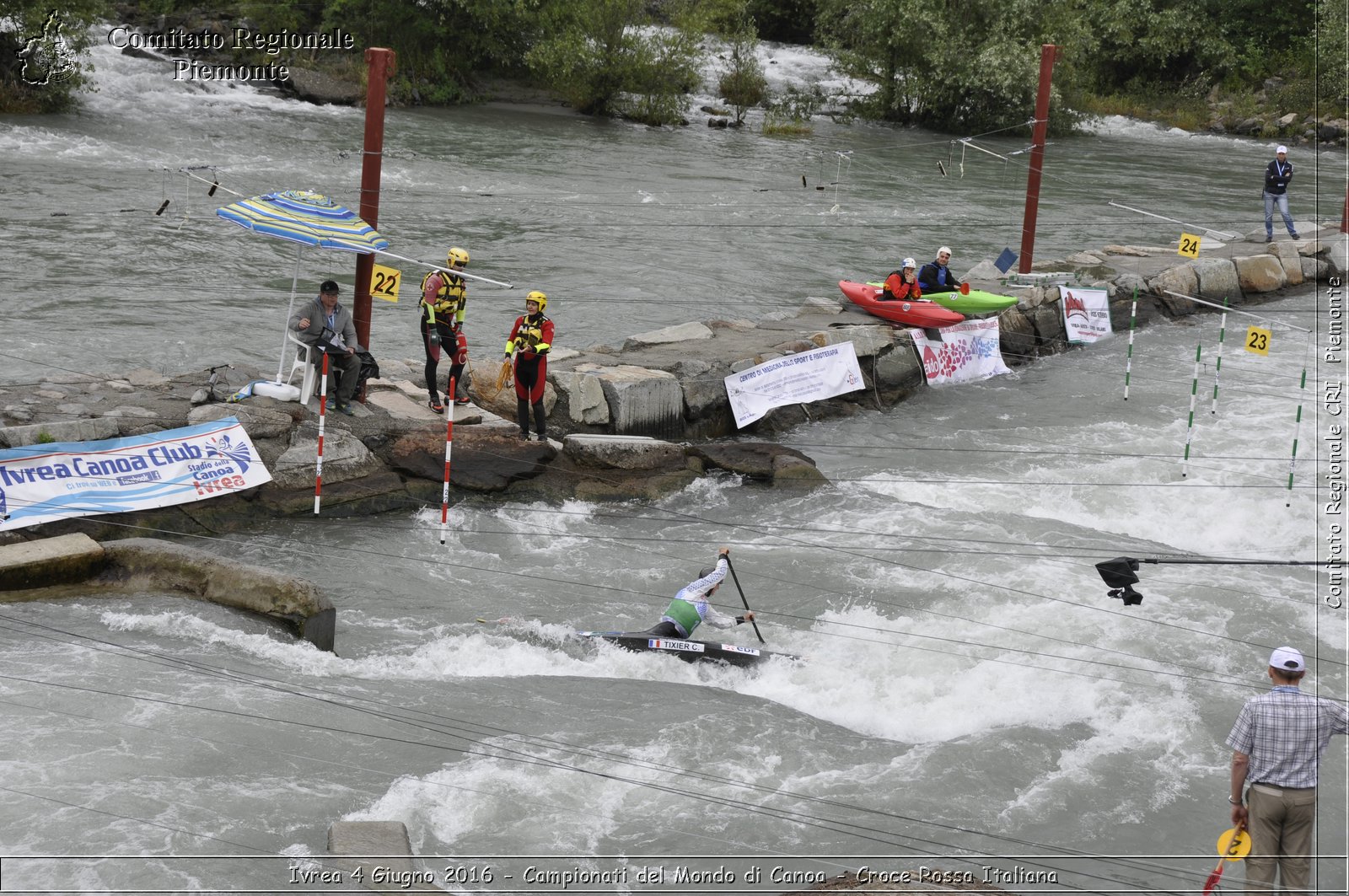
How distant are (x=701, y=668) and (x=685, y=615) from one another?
0.43 m

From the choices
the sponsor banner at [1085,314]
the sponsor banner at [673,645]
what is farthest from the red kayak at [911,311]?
the sponsor banner at [673,645]

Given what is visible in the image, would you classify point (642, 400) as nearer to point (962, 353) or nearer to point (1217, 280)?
point (962, 353)

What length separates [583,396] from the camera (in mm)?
15742

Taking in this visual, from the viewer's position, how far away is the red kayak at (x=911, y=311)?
19.9m

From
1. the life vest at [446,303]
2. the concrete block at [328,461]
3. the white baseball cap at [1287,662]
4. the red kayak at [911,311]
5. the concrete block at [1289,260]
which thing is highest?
the concrete block at [1289,260]

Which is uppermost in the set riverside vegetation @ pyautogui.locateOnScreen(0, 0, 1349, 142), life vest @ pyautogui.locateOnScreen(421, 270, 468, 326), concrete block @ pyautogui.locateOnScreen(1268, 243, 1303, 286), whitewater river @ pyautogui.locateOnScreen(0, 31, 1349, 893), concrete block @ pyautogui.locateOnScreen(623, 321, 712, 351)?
riverside vegetation @ pyautogui.locateOnScreen(0, 0, 1349, 142)

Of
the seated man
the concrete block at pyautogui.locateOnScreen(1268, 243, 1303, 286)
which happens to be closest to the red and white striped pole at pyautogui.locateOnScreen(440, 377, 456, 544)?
the seated man

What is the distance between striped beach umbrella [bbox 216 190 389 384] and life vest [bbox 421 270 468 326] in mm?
995

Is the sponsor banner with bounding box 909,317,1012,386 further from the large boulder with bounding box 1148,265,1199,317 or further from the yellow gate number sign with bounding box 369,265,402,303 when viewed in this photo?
the yellow gate number sign with bounding box 369,265,402,303

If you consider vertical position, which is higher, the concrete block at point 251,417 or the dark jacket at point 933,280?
the dark jacket at point 933,280

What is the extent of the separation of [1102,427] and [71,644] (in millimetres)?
12777

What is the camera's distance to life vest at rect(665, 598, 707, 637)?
11016 mm

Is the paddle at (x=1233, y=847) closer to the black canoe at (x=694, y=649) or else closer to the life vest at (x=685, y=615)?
the black canoe at (x=694, y=649)

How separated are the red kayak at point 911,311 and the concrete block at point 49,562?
1188cm
